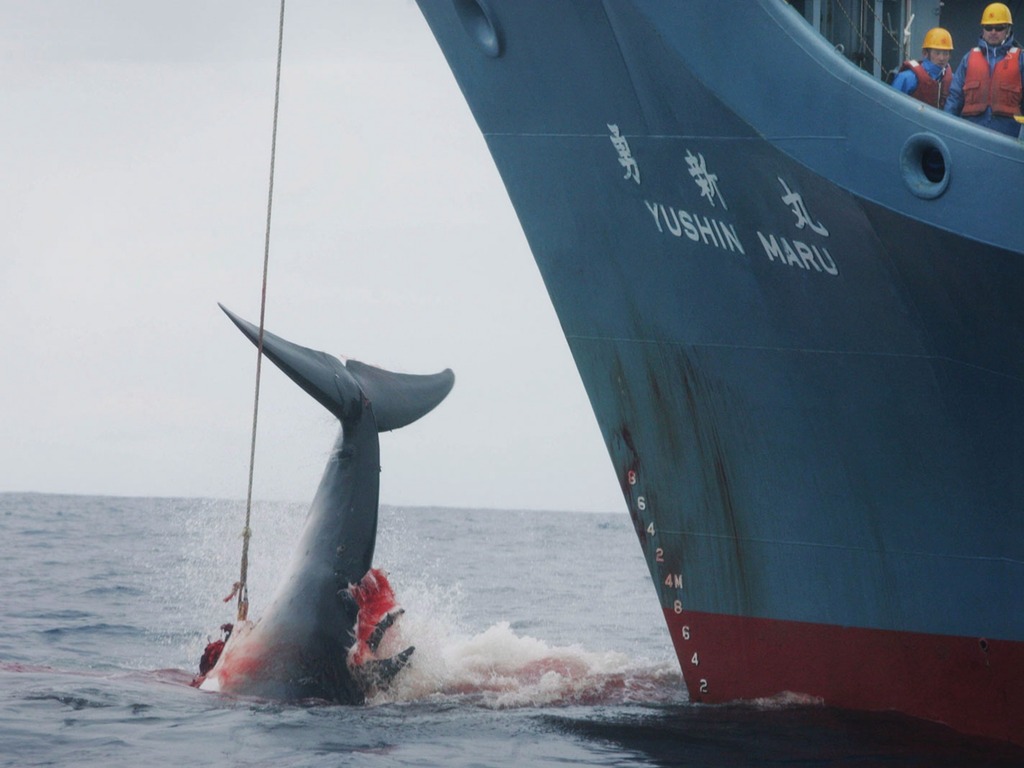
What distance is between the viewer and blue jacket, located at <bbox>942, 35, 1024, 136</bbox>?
1052 cm

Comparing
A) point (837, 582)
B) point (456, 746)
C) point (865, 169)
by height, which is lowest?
point (456, 746)

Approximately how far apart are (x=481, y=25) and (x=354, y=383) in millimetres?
3698

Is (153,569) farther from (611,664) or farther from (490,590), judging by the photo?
(611,664)

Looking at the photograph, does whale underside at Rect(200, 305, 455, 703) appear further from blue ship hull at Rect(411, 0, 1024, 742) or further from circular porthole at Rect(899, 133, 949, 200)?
circular porthole at Rect(899, 133, 949, 200)

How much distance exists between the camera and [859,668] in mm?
11188

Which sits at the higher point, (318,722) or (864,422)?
(864,422)

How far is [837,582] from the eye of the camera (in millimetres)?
11141

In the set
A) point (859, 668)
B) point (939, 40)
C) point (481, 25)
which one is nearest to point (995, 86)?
point (939, 40)

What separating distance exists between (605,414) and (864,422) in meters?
2.70

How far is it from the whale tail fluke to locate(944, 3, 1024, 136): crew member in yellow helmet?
19.7 ft

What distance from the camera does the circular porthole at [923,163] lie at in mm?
9422

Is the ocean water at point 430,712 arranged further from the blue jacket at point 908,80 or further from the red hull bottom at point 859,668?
the blue jacket at point 908,80

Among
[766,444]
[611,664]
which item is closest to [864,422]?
[766,444]

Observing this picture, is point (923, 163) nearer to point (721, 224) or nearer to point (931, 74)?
point (721, 224)
